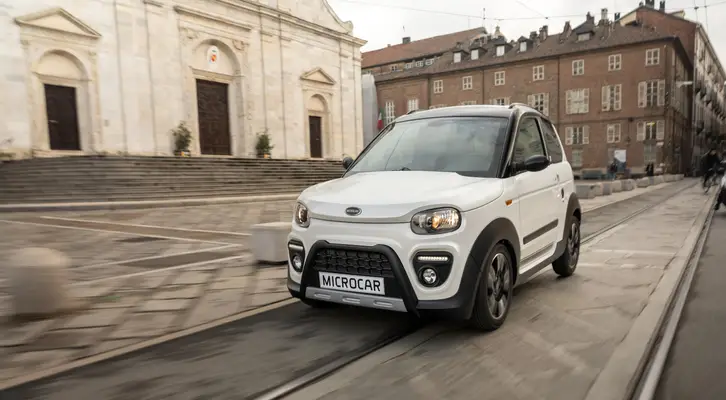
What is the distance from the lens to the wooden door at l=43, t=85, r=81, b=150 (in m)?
21.4

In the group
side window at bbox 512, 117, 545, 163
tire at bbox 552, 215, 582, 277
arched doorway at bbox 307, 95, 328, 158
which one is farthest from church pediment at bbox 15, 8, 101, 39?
tire at bbox 552, 215, 582, 277

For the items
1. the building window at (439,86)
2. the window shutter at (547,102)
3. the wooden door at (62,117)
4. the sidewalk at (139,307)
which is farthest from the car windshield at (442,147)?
the building window at (439,86)

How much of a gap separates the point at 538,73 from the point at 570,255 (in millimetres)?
52399

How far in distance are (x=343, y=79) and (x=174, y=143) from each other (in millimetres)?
14896

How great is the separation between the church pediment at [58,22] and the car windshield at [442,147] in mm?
21505

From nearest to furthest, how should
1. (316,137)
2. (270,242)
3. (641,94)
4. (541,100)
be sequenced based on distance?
(270,242) → (316,137) → (641,94) → (541,100)

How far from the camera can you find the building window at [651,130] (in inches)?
1842

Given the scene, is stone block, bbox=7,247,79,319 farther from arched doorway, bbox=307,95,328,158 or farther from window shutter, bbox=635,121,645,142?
window shutter, bbox=635,121,645,142

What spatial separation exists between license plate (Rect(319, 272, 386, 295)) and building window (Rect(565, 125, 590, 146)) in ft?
175

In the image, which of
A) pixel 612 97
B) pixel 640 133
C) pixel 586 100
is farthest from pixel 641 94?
pixel 586 100

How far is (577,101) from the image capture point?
51.6 metres

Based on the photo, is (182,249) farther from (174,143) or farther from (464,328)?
(174,143)

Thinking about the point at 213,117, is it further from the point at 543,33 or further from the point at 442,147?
the point at 543,33

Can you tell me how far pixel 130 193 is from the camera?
55.1 ft
